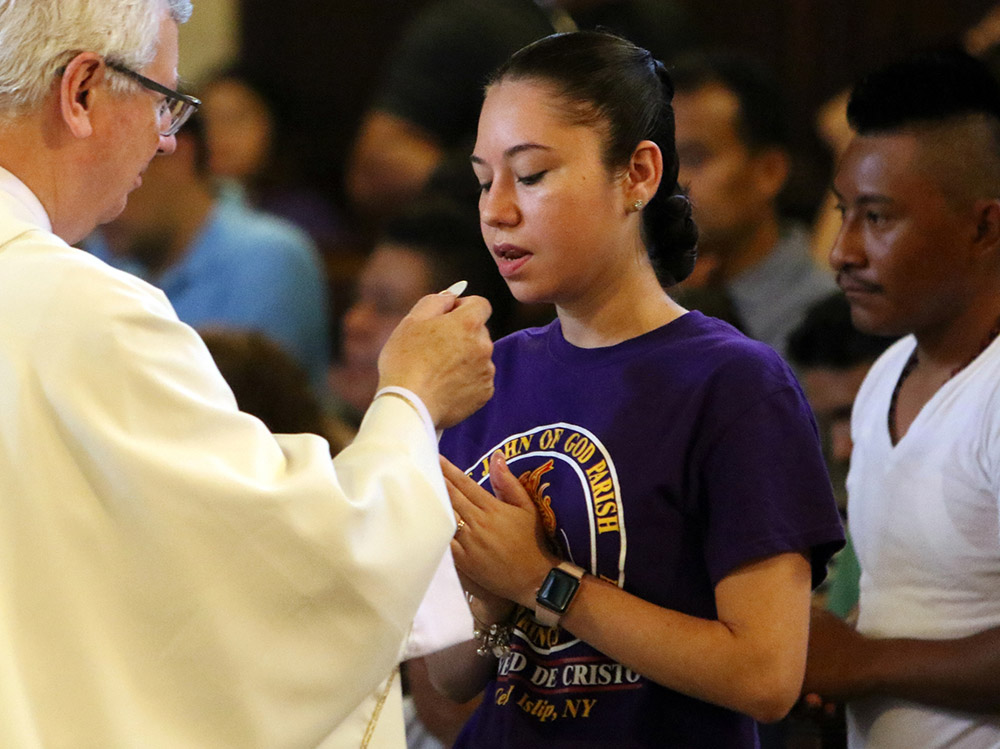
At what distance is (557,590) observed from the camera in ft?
5.50

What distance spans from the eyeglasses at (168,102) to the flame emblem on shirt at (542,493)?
0.66 metres

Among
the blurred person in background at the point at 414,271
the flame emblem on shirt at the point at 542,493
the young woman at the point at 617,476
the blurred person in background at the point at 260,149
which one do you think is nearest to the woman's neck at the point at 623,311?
the young woman at the point at 617,476

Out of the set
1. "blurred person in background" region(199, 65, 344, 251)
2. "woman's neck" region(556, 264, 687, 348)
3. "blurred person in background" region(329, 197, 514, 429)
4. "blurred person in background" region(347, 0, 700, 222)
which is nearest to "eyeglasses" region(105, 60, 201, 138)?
"woman's neck" region(556, 264, 687, 348)

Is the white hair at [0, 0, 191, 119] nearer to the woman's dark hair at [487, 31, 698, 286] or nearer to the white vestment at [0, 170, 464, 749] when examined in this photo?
the white vestment at [0, 170, 464, 749]

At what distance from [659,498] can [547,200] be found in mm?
408

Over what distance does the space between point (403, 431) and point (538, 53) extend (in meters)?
0.56

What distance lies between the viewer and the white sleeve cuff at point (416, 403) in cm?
170

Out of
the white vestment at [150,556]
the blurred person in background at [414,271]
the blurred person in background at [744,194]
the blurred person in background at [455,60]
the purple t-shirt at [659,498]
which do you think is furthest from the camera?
the blurred person in background at [455,60]

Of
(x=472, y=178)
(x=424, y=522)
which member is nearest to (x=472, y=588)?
(x=424, y=522)

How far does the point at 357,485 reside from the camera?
162cm

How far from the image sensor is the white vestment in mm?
1539

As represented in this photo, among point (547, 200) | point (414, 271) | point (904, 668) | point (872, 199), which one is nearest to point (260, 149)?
point (414, 271)

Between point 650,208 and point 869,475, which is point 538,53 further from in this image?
point 869,475

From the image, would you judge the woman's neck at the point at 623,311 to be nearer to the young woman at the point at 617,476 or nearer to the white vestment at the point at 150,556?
the young woman at the point at 617,476
